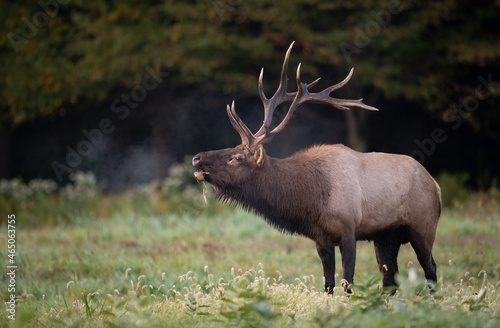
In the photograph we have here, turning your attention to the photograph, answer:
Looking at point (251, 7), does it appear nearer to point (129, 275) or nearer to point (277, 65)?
point (277, 65)

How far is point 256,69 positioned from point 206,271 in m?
7.33

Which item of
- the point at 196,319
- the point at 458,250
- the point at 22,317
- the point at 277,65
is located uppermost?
the point at 277,65

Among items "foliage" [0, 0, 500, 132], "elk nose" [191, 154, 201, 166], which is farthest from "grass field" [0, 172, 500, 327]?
"foliage" [0, 0, 500, 132]

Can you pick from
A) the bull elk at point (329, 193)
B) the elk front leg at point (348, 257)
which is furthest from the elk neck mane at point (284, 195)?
the elk front leg at point (348, 257)

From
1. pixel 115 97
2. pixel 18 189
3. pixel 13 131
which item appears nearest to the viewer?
pixel 18 189

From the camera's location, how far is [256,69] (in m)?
13.4

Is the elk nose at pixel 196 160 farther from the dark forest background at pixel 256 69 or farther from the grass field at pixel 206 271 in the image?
the dark forest background at pixel 256 69

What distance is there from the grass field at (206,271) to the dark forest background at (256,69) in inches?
85.1

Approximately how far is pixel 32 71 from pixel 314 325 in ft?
34.4

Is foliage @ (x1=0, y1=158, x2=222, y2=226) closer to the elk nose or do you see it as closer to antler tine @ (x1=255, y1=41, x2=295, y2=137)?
antler tine @ (x1=255, y1=41, x2=295, y2=137)

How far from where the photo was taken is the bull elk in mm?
6086

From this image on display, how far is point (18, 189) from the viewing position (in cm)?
1321

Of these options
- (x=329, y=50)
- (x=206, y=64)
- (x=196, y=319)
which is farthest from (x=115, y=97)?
(x=196, y=319)

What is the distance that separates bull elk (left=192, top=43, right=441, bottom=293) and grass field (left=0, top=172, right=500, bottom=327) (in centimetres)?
47
